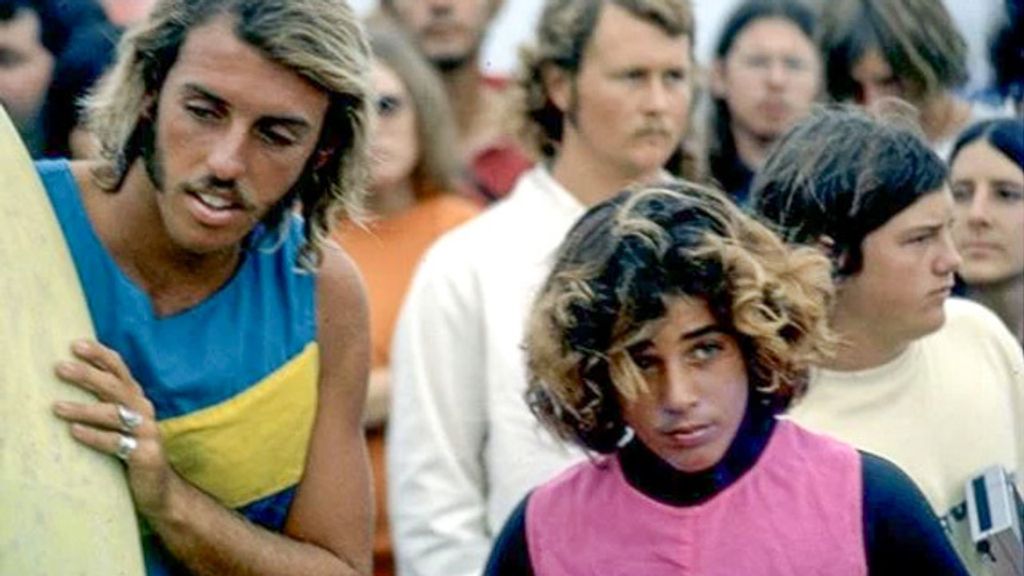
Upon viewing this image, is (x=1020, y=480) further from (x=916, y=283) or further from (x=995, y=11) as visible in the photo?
(x=995, y=11)

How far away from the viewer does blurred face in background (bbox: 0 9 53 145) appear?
6121 mm

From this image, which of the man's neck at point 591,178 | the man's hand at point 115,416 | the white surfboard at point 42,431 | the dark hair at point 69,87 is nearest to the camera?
the white surfboard at point 42,431

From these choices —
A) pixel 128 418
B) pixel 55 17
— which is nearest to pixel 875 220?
pixel 128 418

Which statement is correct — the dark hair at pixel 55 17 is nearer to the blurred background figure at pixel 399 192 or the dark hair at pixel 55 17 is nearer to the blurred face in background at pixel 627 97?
the blurred background figure at pixel 399 192

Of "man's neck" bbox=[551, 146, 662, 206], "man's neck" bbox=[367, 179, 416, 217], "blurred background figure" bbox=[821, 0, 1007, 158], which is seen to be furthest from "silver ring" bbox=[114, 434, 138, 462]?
"blurred background figure" bbox=[821, 0, 1007, 158]

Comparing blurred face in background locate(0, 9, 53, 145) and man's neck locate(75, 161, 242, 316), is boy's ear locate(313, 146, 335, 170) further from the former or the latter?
blurred face in background locate(0, 9, 53, 145)

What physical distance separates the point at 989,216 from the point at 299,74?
2161 mm

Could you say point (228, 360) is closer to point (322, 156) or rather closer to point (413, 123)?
point (322, 156)

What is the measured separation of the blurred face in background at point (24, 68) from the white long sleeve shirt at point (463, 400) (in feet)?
3.38

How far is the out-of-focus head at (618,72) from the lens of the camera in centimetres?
573

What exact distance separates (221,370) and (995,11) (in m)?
3.32

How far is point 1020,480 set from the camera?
4.82 meters

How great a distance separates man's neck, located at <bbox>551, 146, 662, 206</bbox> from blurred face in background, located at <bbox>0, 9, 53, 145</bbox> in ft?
3.70

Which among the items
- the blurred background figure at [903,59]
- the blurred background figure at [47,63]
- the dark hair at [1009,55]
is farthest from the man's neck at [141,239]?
the dark hair at [1009,55]
